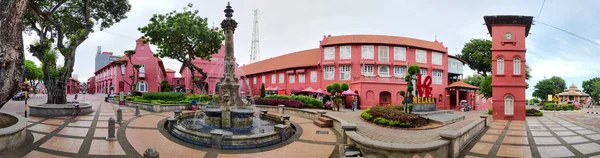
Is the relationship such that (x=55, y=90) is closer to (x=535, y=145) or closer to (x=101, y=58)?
(x=535, y=145)

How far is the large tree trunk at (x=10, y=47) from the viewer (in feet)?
24.8

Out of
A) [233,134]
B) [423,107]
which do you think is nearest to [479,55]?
[423,107]

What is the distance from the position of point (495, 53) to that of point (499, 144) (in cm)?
1162

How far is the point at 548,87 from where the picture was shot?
179 ft

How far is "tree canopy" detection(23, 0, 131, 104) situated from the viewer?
15312 millimetres

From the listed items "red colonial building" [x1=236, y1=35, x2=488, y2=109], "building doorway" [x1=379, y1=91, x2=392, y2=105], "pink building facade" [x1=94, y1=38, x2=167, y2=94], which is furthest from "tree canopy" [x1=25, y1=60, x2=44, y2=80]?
"building doorway" [x1=379, y1=91, x2=392, y2=105]

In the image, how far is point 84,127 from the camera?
1063 cm

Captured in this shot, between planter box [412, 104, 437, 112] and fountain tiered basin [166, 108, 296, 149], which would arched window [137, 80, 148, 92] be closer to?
fountain tiered basin [166, 108, 296, 149]

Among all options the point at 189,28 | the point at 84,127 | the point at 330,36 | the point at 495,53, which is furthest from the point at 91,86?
the point at 495,53

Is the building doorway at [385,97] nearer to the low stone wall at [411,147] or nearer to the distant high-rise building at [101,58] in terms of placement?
the low stone wall at [411,147]

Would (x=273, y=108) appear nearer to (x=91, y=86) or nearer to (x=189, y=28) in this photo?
(x=189, y=28)

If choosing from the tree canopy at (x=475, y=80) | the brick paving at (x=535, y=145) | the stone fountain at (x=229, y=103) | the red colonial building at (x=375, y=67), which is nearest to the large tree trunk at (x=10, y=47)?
Result: the stone fountain at (x=229, y=103)

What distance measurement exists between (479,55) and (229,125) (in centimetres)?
3823

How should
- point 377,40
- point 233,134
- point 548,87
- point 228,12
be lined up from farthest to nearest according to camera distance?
Result: point 548,87 < point 377,40 < point 228,12 < point 233,134
